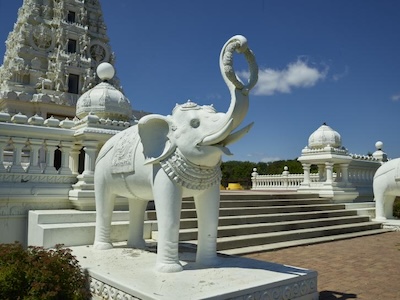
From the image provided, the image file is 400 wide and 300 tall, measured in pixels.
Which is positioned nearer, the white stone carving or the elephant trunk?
Result: the elephant trunk

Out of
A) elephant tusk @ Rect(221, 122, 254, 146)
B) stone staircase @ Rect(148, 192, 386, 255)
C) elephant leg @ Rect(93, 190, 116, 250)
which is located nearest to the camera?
elephant tusk @ Rect(221, 122, 254, 146)

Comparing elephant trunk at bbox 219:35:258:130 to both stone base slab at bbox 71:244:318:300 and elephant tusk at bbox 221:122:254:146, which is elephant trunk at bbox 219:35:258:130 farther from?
stone base slab at bbox 71:244:318:300

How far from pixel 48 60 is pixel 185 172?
21.8m

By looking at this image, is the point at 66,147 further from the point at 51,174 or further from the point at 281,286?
the point at 281,286

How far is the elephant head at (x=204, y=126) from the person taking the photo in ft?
12.0

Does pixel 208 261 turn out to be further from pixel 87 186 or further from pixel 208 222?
pixel 87 186

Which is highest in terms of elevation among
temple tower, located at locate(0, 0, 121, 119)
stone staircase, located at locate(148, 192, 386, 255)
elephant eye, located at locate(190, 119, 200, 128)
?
temple tower, located at locate(0, 0, 121, 119)

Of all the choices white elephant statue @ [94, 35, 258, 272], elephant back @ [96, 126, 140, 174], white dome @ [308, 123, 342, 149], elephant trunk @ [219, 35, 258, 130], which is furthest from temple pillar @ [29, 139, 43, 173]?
white dome @ [308, 123, 342, 149]

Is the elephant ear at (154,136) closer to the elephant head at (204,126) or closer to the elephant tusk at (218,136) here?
the elephant head at (204,126)

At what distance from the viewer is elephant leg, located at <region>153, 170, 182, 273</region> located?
13.4ft

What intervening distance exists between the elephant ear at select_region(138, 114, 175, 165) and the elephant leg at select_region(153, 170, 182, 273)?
305 mm

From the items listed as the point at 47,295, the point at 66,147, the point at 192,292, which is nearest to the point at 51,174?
the point at 66,147

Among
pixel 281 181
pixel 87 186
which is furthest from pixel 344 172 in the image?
pixel 87 186

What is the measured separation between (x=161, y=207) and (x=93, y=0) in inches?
1029
